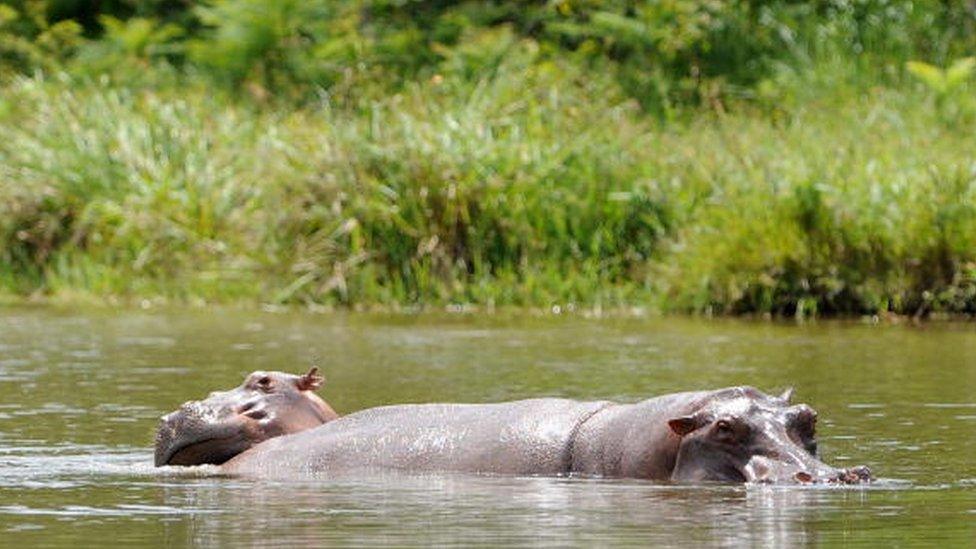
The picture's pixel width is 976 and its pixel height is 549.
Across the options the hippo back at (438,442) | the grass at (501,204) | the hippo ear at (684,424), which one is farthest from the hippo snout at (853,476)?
the grass at (501,204)

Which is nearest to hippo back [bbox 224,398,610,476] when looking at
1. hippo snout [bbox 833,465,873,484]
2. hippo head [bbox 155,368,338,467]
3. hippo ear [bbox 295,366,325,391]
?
hippo head [bbox 155,368,338,467]

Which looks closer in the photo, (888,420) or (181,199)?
(888,420)

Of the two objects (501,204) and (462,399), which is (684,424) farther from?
(501,204)

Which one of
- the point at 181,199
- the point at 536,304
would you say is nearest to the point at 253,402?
the point at 536,304

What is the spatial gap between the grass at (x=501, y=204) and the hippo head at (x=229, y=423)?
8.97 m

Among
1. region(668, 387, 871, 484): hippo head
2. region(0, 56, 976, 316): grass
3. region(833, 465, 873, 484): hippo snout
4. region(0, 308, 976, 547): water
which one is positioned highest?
region(0, 56, 976, 316): grass

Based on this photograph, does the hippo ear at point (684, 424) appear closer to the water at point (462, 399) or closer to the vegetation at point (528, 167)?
the water at point (462, 399)

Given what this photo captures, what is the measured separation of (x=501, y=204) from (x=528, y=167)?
0.43 metres

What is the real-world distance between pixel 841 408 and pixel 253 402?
334 centimetres

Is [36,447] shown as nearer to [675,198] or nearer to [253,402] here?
[253,402]

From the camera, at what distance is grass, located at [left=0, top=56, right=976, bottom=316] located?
700 inches

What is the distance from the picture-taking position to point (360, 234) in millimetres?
19719

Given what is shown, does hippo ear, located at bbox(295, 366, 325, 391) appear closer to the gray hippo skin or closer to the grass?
the gray hippo skin

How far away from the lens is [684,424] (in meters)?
7.54
